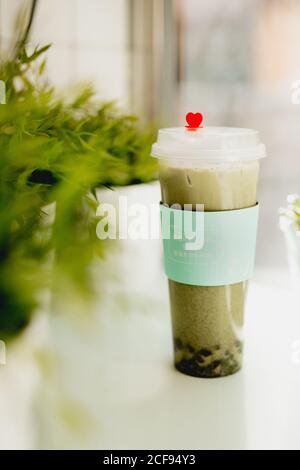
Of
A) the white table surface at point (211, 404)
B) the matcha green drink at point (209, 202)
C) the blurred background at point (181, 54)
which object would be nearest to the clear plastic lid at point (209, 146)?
the matcha green drink at point (209, 202)

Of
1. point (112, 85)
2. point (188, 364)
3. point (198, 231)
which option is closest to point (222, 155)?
point (198, 231)

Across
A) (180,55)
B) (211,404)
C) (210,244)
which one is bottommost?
(211,404)

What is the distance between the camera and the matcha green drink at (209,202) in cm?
44

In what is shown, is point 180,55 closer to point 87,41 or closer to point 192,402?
point 87,41

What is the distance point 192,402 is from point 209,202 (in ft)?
0.57

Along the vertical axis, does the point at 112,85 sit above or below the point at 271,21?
below

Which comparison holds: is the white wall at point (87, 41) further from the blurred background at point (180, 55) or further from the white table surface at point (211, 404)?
the white table surface at point (211, 404)

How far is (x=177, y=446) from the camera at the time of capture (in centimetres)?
39

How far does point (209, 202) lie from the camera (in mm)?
443

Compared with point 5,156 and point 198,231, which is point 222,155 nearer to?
point 198,231

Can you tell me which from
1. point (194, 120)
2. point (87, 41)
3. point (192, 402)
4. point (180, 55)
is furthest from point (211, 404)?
point (180, 55)

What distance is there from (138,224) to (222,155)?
152 mm

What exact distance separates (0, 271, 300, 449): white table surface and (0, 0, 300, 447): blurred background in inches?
6.8

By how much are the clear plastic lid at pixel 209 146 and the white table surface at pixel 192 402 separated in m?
0.20
